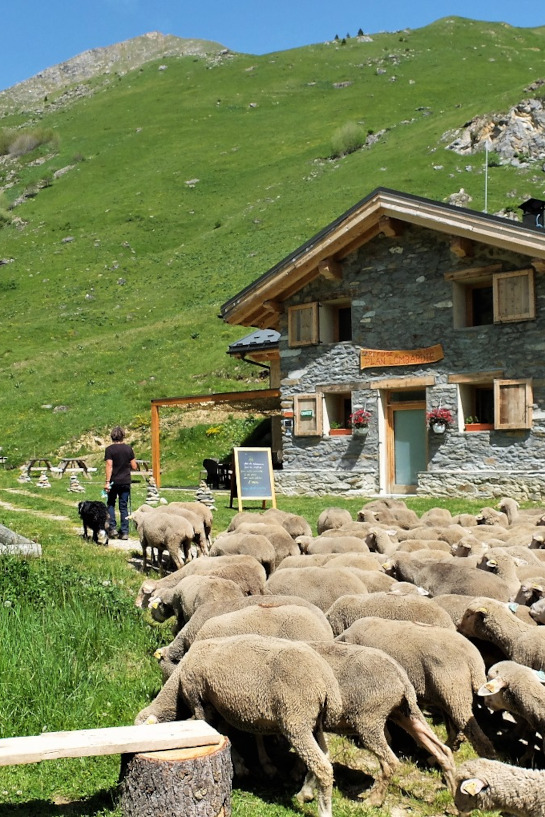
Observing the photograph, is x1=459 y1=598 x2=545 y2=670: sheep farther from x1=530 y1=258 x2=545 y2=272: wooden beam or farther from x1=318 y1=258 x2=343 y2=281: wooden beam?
x1=318 y1=258 x2=343 y2=281: wooden beam

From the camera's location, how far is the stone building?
1998cm

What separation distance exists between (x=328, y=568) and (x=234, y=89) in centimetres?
10955

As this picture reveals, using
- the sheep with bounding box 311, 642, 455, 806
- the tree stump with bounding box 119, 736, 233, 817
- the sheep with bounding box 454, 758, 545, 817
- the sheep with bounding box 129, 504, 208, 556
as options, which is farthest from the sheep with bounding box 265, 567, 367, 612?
the sheep with bounding box 129, 504, 208, 556

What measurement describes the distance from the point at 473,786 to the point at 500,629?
2242mm

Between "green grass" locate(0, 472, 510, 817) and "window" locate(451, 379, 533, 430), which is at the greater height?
"window" locate(451, 379, 533, 430)

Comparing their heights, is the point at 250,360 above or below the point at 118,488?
above

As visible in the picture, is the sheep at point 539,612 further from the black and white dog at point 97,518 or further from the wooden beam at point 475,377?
the wooden beam at point 475,377

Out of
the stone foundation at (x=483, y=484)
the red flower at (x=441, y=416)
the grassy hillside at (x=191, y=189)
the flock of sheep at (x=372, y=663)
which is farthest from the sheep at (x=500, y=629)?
the grassy hillside at (x=191, y=189)

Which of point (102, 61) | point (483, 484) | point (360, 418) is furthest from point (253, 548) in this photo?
point (102, 61)

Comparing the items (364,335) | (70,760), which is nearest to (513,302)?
(364,335)

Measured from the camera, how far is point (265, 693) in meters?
4.89

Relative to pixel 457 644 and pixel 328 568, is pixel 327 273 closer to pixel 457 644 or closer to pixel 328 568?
pixel 328 568

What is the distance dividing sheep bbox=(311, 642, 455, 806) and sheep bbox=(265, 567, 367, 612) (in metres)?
2.12

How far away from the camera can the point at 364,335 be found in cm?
2239
